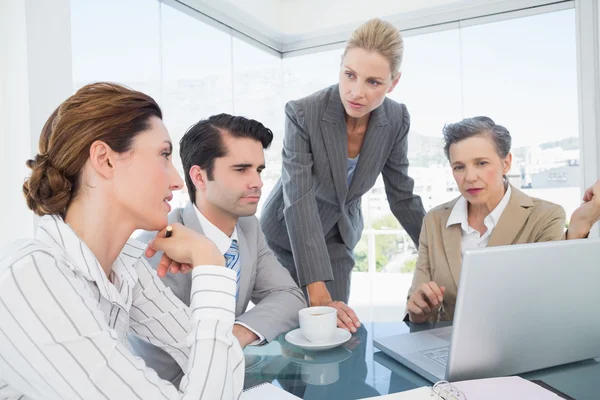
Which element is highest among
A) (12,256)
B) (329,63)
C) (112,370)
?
(329,63)

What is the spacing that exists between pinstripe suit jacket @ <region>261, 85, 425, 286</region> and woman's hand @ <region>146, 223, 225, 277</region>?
2.55 feet

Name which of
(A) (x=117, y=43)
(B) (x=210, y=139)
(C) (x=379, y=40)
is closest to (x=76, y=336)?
(B) (x=210, y=139)

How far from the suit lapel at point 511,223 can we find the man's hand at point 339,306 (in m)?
0.62

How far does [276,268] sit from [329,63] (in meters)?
3.03

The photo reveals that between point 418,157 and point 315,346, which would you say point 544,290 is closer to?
point 315,346

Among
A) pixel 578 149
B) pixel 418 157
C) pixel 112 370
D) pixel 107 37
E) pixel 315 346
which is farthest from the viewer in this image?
pixel 418 157

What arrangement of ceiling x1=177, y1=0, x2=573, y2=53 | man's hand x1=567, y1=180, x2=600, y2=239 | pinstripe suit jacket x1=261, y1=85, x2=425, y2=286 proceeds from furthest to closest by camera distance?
ceiling x1=177, y1=0, x2=573, y2=53
pinstripe suit jacket x1=261, y1=85, x2=425, y2=286
man's hand x1=567, y1=180, x2=600, y2=239

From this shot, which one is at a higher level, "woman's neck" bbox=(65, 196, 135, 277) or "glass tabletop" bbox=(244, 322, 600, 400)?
"woman's neck" bbox=(65, 196, 135, 277)

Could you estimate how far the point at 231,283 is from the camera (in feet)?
3.01

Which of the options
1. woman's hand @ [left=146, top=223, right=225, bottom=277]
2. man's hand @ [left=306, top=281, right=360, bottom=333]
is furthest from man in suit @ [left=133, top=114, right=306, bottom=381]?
woman's hand @ [left=146, top=223, right=225, bottom=277]

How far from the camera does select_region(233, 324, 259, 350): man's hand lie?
1257 mm

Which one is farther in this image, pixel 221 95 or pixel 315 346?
pixel 221 95

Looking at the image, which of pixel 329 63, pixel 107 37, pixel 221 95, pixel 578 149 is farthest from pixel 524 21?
pixel 107 37

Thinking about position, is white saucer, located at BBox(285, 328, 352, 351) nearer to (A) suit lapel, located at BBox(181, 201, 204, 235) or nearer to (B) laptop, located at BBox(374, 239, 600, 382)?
(B) laptop, located at BBox(374, 239, 600, 382)
